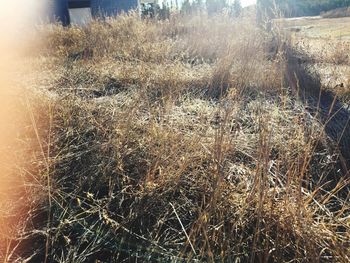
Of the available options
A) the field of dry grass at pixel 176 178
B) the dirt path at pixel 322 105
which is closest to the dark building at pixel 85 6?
the dirt path at pixel 322 105

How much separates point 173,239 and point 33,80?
9.60ft

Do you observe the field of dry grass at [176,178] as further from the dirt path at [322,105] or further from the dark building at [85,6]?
the dark building at [85,6]

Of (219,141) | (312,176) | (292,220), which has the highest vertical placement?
(219,141)

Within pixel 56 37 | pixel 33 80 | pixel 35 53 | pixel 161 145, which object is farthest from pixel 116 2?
pixel 161 145

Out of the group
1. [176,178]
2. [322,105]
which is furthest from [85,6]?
[176,178]

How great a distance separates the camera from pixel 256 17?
598cm

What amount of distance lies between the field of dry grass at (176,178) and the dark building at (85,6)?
9035mm

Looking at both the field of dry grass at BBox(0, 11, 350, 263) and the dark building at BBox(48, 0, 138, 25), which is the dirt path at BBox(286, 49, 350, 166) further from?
the dark building at BBox(48, 0, 138, 25)

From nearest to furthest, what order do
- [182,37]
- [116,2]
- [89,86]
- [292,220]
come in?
1. [292,220]
2. [89,86]
3. [182,37]
4. [116,2]

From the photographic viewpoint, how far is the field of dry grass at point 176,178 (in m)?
1.37

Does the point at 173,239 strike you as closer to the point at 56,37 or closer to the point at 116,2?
the point at 56,37

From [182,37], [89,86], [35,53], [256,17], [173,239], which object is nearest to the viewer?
[173,239]

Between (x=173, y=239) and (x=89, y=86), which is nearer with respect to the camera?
(x=173, y=239)

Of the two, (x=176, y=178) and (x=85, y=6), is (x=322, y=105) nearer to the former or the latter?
(x=176, y=178)
